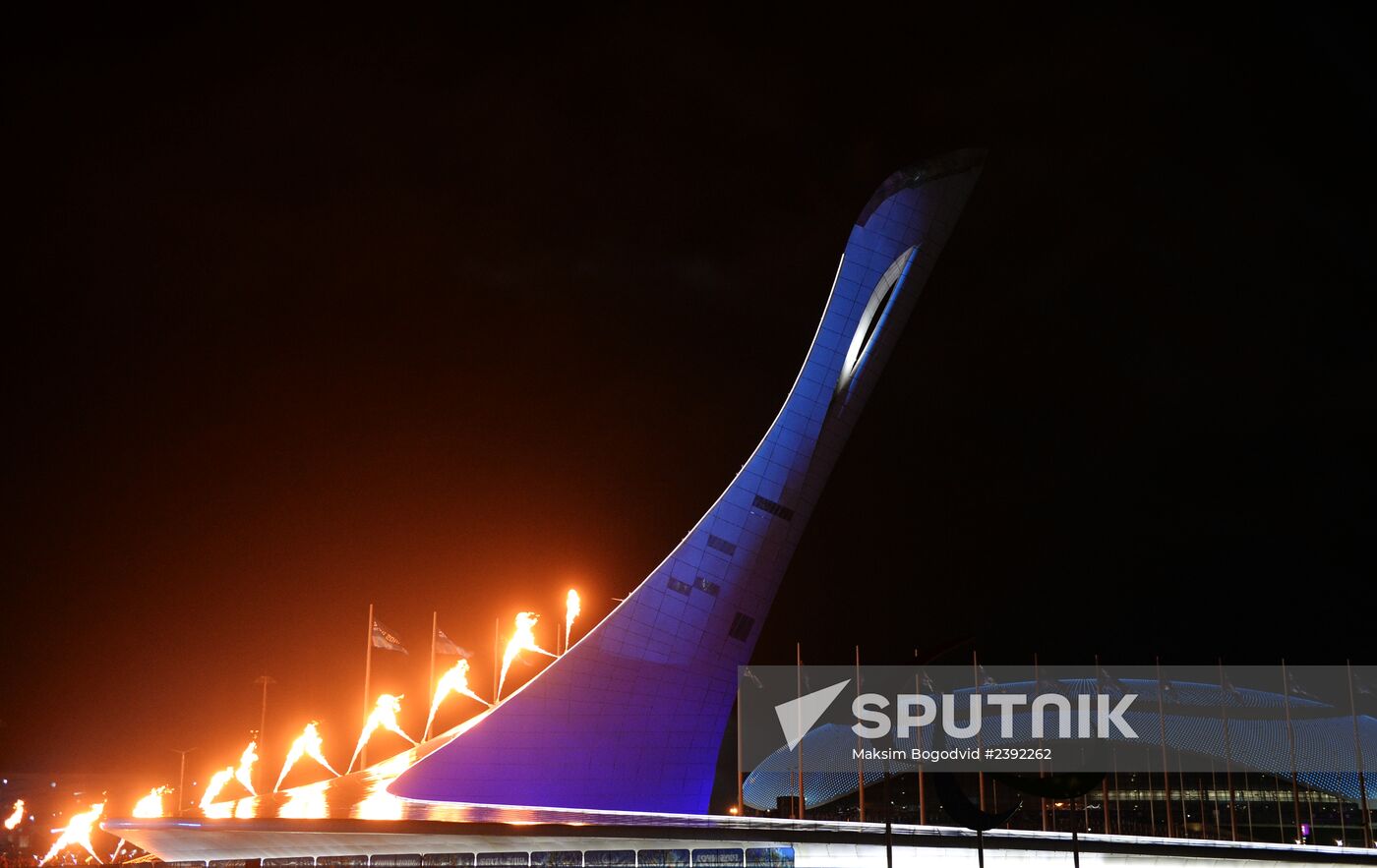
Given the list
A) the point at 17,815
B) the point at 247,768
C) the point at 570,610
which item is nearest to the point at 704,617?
the point at 570,610

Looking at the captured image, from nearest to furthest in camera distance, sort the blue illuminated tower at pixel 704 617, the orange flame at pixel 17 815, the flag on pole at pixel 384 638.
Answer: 1. the blue illuminated tower at pixel 704 617
2. the flag on pole at pixel 384 638
3. the orange flame at pixel 17 815

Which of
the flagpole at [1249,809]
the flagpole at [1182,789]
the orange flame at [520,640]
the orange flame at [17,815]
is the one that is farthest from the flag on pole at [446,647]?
the orange flame at [17,815]

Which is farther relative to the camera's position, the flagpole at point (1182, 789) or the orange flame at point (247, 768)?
the flagpole at point (1182, 789)

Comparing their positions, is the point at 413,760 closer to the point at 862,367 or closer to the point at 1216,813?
the point at 862,367

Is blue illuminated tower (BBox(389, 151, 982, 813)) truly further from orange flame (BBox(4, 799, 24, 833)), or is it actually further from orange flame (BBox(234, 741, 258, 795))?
orange flame (BBox(4, 799, 24, 833))

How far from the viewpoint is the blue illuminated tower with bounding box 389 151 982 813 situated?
22266 millimetres

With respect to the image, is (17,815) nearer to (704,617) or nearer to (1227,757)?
(704,617)

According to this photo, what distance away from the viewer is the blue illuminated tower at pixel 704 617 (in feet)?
73.0

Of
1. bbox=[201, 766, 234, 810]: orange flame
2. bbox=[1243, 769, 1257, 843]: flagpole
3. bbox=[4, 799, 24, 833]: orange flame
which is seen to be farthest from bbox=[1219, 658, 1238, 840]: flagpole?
bbox=[4, 799, 24, 833]: orange flame

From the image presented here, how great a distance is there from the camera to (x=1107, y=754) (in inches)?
1740

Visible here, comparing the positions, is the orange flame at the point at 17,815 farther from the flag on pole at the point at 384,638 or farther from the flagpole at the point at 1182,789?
the flagpole at the point at 1182,789

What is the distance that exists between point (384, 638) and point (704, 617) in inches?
349

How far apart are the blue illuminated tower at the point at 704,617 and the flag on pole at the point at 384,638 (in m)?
6.90

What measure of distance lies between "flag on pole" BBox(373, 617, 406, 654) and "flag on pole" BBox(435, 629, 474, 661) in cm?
96
